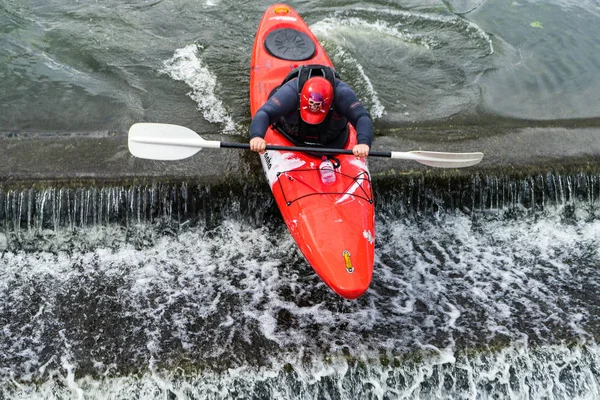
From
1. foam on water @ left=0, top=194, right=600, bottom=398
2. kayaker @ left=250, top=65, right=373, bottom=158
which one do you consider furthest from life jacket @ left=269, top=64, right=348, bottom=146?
foam on water @ left=0, top=194, right=600, bottom=398

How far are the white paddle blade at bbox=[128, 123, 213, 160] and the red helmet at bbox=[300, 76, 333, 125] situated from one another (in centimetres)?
86

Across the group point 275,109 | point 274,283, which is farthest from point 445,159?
point 274,283

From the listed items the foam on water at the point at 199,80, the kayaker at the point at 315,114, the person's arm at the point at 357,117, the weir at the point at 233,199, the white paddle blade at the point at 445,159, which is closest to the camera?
the kayaker at the point at 315,114

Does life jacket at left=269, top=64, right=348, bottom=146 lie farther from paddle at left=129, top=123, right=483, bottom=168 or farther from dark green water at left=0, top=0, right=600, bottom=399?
dark green water at left=0, top=0, right=600, bottom=399

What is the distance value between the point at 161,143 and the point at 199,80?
1947 mm

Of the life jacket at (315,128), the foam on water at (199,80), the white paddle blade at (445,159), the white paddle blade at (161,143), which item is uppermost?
the life jacket at (315,128)

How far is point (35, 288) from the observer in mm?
4184

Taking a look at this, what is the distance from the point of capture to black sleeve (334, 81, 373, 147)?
4074 mm

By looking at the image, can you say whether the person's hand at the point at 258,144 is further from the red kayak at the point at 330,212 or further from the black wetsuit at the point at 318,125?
the red kayak at the point at 330,212

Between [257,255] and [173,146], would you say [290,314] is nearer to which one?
[257,255]

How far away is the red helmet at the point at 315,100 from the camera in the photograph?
12.6 feet

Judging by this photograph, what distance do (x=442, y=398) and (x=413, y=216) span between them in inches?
72.4

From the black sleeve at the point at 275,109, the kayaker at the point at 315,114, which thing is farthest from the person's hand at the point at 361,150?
the black sleeve at the point at 275,109

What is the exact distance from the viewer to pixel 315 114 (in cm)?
400
